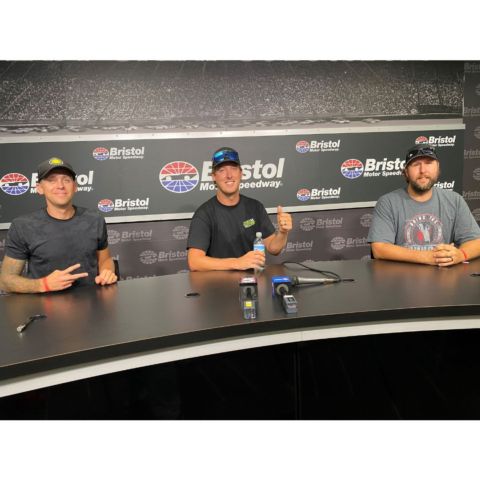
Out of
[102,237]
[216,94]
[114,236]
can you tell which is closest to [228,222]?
[102,237]

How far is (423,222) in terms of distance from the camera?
109 inches

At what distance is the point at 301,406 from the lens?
1.93m

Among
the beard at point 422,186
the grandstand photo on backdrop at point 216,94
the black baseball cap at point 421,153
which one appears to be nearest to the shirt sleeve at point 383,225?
the beard at point 422,186

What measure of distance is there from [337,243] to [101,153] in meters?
2.22

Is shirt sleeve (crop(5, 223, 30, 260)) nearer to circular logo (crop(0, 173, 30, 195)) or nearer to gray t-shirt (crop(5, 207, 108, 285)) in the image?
gray t-shirt (crop(5, 207, 108, 285))

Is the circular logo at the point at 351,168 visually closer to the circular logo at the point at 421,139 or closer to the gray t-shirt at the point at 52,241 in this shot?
the circular logo at the point at 421,139

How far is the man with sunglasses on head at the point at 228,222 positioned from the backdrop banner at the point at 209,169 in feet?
3.90

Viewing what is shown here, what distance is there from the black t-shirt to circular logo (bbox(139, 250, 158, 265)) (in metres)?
1.31

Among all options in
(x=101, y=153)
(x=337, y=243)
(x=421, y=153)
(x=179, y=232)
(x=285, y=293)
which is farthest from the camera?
(x=337, y=243)

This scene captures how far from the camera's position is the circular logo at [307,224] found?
4.37 metres

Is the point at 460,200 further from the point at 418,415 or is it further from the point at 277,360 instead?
the point at 277,360

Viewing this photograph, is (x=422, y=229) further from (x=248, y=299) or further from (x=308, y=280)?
(x=248, y=299)

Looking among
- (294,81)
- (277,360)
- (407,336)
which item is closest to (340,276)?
(407,336)

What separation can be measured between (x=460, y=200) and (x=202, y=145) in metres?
2.13
